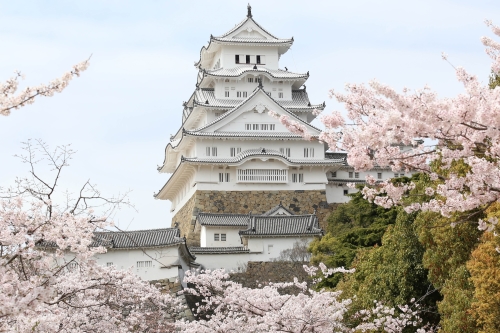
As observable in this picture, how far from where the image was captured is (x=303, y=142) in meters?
41.0

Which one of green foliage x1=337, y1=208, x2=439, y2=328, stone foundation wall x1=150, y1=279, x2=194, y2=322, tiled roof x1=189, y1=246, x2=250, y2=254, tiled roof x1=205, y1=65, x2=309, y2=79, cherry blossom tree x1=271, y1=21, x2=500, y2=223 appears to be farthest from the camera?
tiled roof x1=205, y1=65, x2=309, y2=79

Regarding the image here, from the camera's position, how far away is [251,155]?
39.2 m

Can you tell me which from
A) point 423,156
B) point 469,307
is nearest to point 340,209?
point 469,307

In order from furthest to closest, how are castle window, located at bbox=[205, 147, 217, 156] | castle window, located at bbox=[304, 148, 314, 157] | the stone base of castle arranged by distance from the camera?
castle window, located at bbox=[304, 148, 314, 157], castle window, located at bbox=[205, 147, 217, 156], the stone base of castle

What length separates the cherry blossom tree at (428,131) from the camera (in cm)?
791

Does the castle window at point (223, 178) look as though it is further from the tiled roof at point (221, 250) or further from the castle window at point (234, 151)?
the tiled roof at point (221, 250)

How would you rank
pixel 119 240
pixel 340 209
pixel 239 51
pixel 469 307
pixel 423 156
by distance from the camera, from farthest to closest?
pixel 239 51
pixel 340 209
pixel 119 240
pixel 469 307
pixel 423 156

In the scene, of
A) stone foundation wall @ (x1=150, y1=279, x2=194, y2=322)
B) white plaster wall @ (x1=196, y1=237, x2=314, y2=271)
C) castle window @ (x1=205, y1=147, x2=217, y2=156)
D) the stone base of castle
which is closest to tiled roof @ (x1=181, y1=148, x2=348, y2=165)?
castle window @ (x1=205, y1=147, x2=217, y2=156)

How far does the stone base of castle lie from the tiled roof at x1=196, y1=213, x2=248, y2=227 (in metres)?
3.04

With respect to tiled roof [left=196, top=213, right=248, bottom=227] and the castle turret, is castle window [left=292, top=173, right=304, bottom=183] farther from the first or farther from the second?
tiled roof [left=196, top=213, right=248, bottom=227]

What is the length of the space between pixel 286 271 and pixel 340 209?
5496 millimetres

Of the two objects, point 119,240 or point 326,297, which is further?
point 119,240

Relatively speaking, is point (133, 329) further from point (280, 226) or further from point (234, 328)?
point (280, 226)

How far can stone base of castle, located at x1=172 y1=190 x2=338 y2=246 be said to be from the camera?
39094 mm
